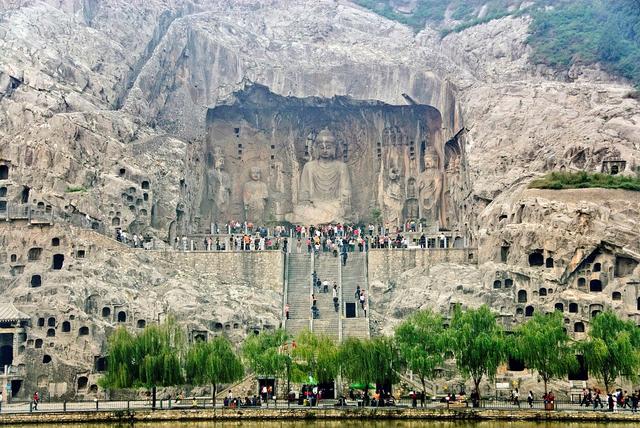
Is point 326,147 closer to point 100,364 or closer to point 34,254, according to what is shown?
point 34,254

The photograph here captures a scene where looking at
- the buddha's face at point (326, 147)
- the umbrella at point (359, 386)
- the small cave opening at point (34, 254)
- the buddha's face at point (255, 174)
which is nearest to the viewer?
the umbrella at point (359, 386)

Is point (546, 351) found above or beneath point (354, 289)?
beneath

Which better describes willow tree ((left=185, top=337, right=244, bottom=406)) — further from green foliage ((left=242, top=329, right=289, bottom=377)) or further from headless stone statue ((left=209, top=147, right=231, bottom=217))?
headless stone statue ((left=209, top=147, right=231, bottom=217))

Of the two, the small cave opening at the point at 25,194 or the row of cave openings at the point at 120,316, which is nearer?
the row of cave openings at the point at 120,316

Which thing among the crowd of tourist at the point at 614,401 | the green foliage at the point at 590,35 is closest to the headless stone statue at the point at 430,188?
the green foliage at the point at 590,35

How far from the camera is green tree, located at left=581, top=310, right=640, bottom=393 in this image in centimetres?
5538

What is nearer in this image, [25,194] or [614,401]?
[614,401]

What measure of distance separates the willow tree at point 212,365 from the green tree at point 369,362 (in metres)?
6.00

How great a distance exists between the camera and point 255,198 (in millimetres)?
88438

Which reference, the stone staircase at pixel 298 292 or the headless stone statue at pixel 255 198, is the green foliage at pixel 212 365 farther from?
the headless stone statue at pixel 255 198

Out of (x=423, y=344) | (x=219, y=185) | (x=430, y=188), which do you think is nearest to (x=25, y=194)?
(x=219, y=185)

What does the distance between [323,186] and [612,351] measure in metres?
38.4

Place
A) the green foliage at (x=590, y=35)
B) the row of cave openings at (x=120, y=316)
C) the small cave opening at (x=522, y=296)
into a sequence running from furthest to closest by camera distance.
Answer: the green foliage at (x=590, y=35) → the small cave opening at (x=522, y=296) → the row of cave openings at (x=120, y=316)

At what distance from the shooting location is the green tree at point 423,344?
2231 inches
